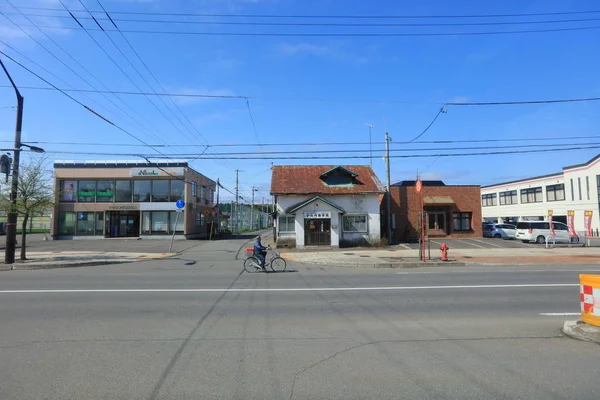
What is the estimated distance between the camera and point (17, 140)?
18047 mm

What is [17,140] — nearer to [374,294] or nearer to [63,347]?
[63,347]

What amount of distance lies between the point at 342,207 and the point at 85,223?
25598mm

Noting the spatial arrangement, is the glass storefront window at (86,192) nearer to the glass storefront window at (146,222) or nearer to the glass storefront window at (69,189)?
the glass storefront window at (69,189)

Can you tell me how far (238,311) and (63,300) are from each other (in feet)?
15.0

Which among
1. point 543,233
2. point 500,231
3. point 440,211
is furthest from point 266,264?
point 500,231

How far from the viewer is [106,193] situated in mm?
38969

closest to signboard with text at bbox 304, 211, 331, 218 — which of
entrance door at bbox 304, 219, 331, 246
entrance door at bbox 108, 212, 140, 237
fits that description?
entrance door at bbox 304, 219, 331, 246

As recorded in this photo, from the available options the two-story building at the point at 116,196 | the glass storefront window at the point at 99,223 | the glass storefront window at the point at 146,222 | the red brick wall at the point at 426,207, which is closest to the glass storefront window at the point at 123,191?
the two-story building at the point at 116,196

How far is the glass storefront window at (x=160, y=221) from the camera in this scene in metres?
38.7

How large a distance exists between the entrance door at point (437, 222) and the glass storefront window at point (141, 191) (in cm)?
2672

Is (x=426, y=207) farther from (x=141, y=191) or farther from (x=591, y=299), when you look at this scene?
(x=591, y=299)

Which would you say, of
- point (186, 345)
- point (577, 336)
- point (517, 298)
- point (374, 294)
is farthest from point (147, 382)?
point (517, 298)

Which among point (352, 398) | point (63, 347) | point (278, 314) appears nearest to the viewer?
point (352, 398)

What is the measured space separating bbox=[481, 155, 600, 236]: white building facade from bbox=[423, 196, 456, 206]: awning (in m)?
16.4
